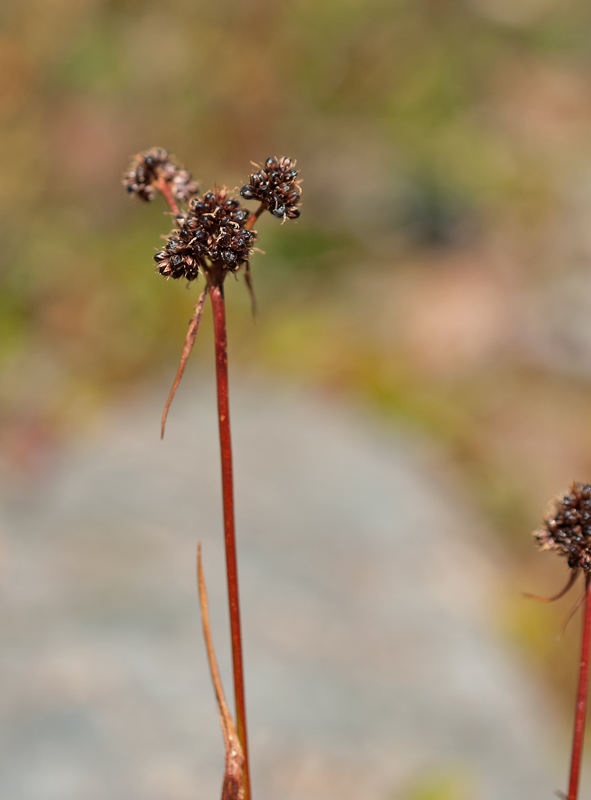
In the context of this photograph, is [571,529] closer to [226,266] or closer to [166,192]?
[226,266]

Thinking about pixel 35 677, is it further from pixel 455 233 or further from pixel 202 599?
pixel 455 233

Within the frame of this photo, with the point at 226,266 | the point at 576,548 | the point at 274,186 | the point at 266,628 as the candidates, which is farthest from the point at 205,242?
the point at 266,628

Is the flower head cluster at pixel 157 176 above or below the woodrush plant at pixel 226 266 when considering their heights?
above

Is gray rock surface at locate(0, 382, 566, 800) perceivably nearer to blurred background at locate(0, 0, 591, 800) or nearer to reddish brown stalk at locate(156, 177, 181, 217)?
blurred background at locate(0, 0, 591, 800)

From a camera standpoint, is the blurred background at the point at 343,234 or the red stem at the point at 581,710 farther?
the blurred background at the point at 343,234

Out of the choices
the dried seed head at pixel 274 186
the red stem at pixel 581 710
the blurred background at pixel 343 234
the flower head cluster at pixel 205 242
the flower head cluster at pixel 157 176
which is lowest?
the red stem at pixel 581 710

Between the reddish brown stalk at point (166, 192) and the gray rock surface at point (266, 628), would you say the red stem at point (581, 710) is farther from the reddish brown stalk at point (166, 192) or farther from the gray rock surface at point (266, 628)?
the gray rock surface at point (266, 628)

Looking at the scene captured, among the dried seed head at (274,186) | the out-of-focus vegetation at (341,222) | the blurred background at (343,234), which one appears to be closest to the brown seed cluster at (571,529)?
the dried seed head at (274,186)
